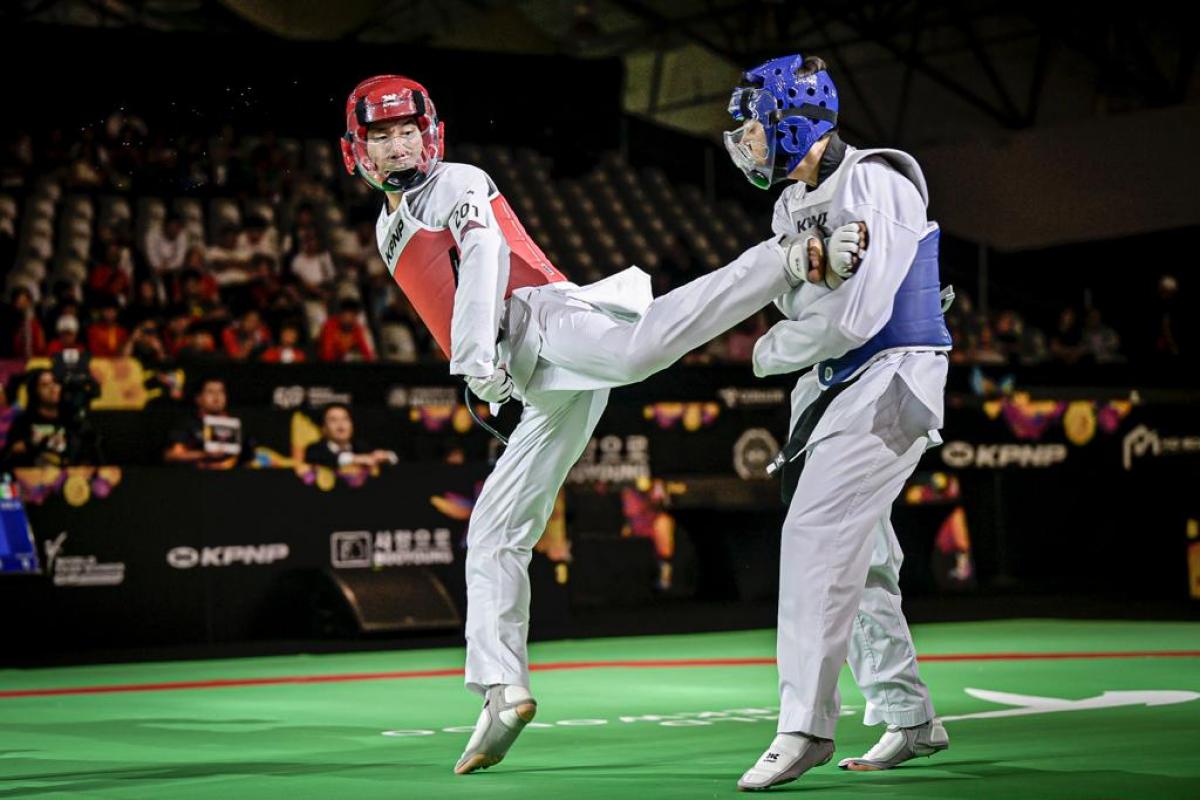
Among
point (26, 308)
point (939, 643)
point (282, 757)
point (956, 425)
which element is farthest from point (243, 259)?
point (282, 757)

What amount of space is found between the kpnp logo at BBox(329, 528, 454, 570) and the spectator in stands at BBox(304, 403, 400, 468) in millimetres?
451

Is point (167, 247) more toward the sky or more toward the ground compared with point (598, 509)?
more toward the sky

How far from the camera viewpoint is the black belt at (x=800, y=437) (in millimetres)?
5098

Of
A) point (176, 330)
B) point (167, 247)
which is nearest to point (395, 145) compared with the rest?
point (176, 330)

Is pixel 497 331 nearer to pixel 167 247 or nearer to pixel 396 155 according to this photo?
pixel 396 155

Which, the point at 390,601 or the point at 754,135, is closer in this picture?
the point at 754,135

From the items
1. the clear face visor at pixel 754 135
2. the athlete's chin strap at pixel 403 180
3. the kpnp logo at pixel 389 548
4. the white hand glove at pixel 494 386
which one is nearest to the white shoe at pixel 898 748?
the white hand glove at pixel 494 386

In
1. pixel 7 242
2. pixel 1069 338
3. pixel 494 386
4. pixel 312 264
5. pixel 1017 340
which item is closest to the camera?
pixel 494 386

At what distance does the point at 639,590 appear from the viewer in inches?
520

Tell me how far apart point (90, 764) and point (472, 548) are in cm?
153

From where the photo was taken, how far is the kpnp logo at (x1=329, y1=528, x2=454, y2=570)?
1071 centimetres

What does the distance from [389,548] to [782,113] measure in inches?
249

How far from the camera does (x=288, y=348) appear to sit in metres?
13.2

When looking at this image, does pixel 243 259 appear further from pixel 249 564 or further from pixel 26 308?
pixel 249 564
